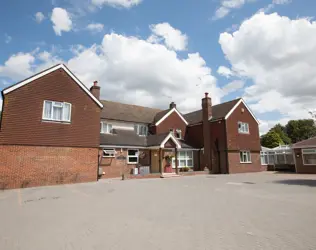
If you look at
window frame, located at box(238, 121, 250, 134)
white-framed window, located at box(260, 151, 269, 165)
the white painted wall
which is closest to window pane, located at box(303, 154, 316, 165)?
white-framed window, located at box(260, 151, 269, 165)

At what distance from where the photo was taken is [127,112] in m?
28.5

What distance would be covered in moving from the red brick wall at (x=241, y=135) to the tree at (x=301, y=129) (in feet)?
164

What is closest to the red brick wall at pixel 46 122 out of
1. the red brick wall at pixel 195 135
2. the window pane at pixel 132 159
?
the window pane at pixel 132 159

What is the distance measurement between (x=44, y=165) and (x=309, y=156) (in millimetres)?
27162

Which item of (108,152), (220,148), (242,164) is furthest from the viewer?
(242,164)

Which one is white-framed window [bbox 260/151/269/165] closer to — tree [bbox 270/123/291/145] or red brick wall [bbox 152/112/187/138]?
red brick wall [bbox 152/112/187/138]

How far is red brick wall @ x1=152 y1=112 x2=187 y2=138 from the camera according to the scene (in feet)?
91.1

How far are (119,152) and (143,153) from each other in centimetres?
287

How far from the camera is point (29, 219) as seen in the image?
6891 millimetres

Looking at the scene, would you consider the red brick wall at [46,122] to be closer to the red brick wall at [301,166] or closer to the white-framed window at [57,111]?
the white-framed window at [57,111]

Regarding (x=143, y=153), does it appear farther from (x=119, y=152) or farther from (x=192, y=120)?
(x=192, y=120)

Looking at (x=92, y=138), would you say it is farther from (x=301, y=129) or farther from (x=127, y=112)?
(x=301, y=129)

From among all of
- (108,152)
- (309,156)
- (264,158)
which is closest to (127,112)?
(108,152)

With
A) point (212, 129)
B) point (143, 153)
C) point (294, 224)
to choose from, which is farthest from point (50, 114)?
point (212, 129)
